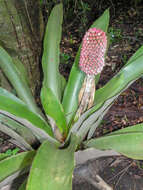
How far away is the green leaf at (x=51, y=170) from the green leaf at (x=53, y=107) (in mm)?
139

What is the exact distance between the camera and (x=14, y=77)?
1.07 meters

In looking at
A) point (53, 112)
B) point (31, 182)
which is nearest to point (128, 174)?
point (53, 112)

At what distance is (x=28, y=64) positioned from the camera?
138 cm

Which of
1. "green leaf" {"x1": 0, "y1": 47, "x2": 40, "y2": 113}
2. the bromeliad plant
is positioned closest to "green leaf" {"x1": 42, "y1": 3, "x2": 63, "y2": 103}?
the bromeliad plant

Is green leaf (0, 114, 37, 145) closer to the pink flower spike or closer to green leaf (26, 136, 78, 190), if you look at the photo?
green leaf (26, 136, 78, 190)

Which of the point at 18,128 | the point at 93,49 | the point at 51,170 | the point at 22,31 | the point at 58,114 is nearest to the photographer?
the point at 51,170

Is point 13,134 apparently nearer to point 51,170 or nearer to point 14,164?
point 14,164

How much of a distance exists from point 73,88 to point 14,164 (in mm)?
456

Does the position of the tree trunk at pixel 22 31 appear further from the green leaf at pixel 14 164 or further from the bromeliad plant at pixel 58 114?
the green leaf at pixel 14 164

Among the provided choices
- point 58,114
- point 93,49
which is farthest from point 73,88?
point 93,49

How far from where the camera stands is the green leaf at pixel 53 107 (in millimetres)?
876

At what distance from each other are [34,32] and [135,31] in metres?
1.86

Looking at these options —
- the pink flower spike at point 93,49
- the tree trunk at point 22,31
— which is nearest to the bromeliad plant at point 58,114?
the pink flower spike at point 93,49

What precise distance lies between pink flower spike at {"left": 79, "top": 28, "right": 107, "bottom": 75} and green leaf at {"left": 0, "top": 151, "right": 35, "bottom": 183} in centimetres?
47
